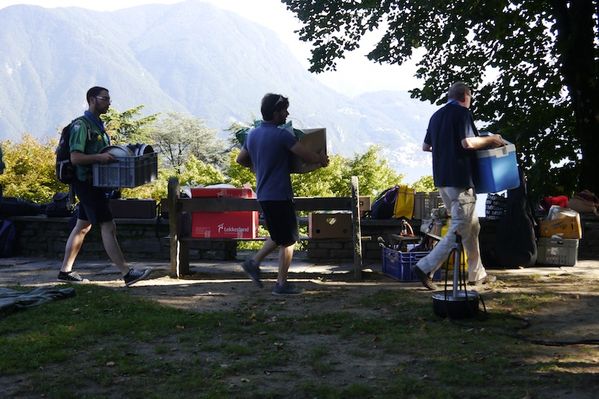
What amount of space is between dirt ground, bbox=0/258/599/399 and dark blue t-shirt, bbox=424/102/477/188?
1195mm

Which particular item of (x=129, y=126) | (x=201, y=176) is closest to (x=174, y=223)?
(x=201, y=176)

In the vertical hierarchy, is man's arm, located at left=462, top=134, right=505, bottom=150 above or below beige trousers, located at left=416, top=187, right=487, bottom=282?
above

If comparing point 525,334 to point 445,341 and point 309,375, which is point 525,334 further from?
point 309,375

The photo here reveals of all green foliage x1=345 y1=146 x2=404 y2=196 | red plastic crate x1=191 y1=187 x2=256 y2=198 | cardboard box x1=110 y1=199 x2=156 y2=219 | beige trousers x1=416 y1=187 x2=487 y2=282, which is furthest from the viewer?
green foliage x1=345 y1=146 x2=404 y2=196

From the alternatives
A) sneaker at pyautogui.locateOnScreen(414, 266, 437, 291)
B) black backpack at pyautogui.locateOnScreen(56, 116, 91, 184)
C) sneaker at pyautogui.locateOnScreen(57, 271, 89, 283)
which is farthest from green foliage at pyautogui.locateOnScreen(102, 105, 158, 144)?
sneaker at pyautogui.locateOnScreen(414, 266, 437, 291)

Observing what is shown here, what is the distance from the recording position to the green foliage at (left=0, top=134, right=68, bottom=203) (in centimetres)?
3503

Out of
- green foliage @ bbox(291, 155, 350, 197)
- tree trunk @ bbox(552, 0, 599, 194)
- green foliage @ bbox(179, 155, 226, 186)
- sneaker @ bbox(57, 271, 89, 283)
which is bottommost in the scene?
sneaker @ bbox(57, 271, 89, 283)

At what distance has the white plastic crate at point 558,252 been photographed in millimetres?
10203

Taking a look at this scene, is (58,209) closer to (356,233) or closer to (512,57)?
(356,233)

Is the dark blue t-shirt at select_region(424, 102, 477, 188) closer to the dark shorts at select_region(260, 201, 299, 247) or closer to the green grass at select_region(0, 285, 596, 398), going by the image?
the green grass at select_region(0, 285, 596, 398)

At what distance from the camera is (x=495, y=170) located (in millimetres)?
7391

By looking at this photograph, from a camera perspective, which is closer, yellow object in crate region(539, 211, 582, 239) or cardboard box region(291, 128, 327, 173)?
cardboard box region(291, 128, 327, 173)

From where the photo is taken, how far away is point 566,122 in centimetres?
1191

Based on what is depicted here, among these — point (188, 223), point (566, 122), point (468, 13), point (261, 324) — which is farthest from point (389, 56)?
point (261, 324)
